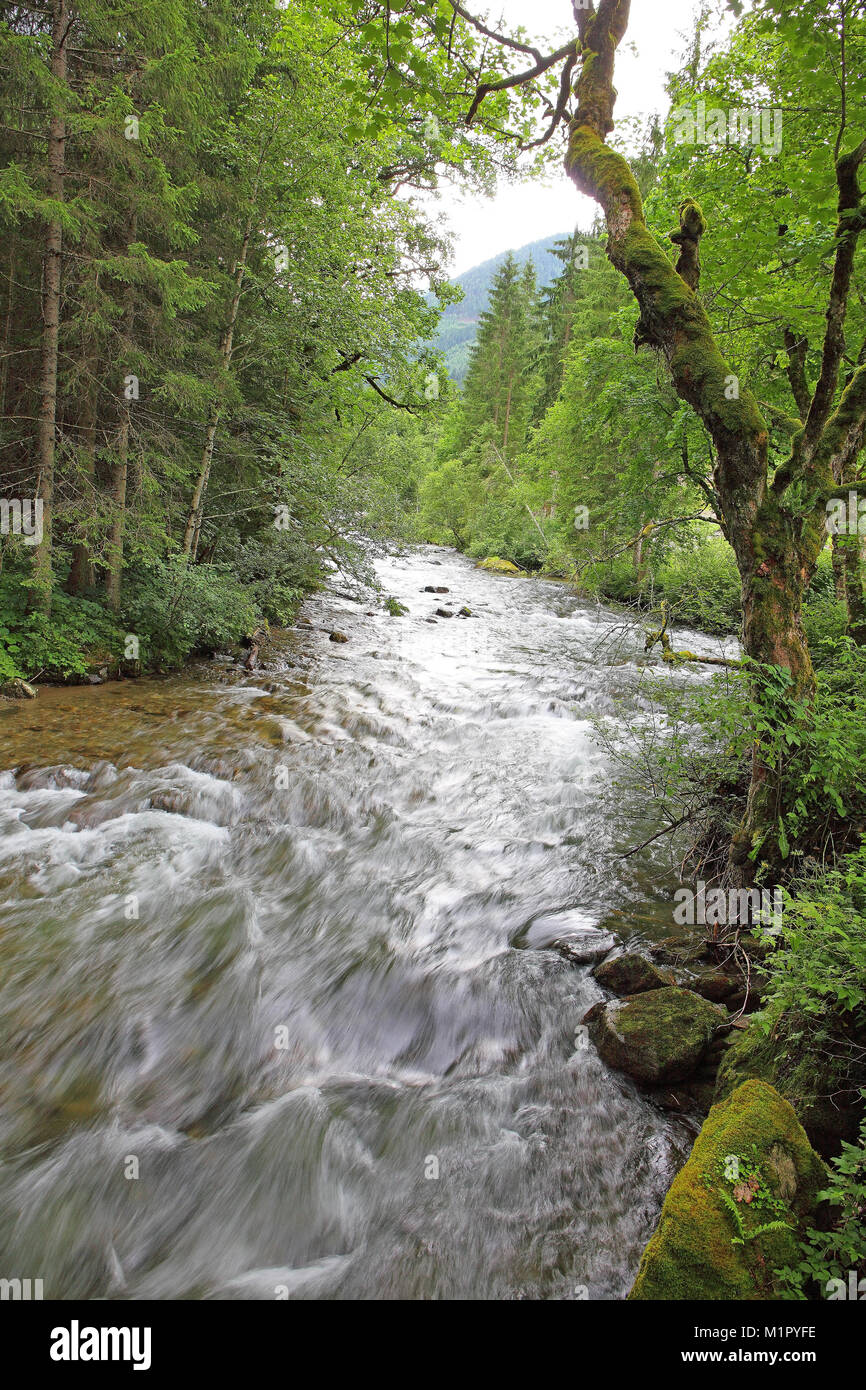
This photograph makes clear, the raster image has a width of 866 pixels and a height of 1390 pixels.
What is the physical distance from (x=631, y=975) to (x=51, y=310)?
9961 millimetres

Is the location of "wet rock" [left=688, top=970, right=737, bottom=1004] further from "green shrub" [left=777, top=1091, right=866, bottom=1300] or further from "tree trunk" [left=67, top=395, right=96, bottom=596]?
"tree trunk" [left=67, top=395, right=96, bottom=596]

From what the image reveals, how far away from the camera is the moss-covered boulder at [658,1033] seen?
11.3 feet

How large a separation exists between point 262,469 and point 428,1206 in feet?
40.8

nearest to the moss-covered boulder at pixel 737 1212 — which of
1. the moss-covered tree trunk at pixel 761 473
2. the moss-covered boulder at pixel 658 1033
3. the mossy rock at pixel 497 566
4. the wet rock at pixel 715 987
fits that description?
the moss-covered boulder at pixel 658 1033

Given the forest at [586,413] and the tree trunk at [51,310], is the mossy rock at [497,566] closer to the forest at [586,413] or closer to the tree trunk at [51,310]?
the forest at [586,413]

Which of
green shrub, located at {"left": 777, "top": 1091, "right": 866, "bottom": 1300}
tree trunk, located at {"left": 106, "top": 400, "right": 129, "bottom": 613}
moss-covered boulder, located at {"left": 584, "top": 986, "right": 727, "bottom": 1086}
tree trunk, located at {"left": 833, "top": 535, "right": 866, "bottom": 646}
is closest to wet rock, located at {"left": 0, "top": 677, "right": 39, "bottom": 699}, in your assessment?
tree trunk, located at {"left": 106, "top": 400, "right": 129, "bottom": 613}

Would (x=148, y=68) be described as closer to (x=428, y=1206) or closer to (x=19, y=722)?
(x=19, y=722)

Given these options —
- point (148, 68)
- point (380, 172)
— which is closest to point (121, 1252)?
point (148, 68)

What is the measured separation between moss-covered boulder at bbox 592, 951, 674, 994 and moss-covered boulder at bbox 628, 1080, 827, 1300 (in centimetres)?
164

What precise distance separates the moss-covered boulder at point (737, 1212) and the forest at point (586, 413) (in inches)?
0.4

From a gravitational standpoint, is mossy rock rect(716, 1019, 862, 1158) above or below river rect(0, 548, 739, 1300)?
above

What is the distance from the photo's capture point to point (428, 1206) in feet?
9.96

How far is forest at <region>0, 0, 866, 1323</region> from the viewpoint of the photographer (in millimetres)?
3051

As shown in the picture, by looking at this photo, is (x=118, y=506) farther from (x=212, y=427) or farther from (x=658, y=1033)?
(x=658, y=1033)
